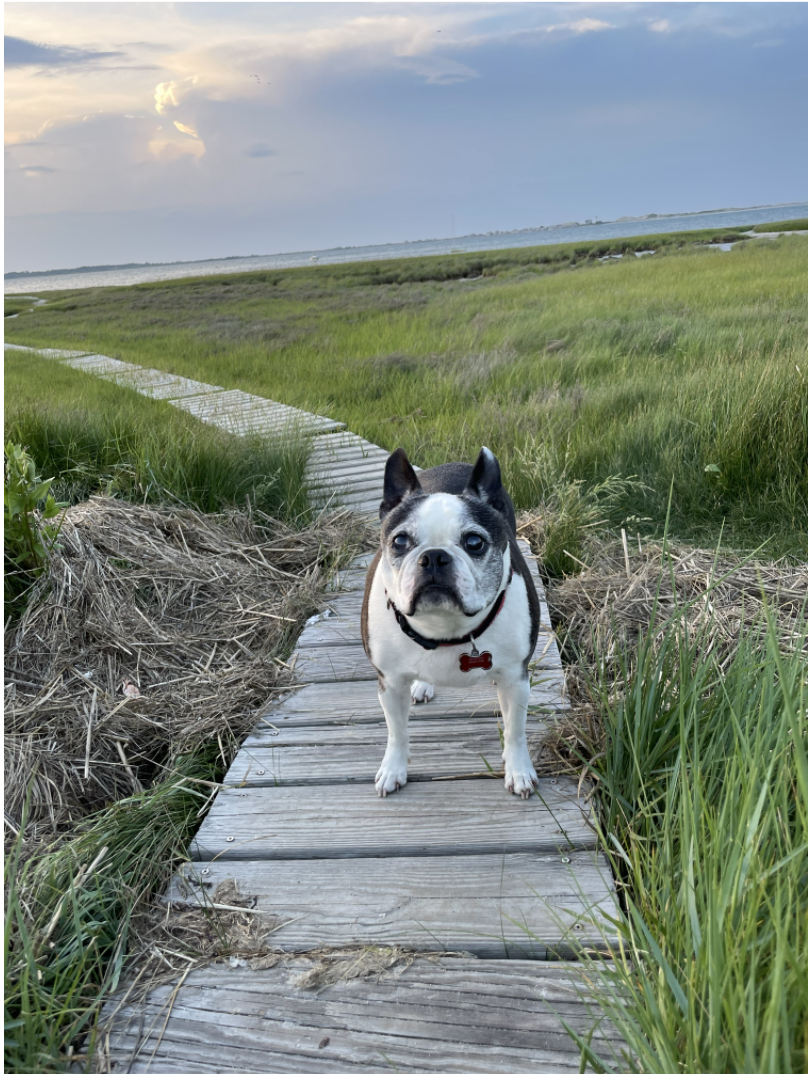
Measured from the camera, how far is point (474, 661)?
228cm

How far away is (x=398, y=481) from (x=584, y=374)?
690 centimetres

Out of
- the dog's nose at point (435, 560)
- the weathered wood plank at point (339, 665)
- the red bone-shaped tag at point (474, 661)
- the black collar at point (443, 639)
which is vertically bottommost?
the weathered wood plank at point (339, 665)

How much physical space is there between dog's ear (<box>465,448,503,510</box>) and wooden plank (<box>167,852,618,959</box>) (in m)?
1.20

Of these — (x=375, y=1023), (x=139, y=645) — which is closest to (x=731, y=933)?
(x=375, y=1023)

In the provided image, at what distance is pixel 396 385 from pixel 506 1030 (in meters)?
8.20

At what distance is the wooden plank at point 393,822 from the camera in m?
2.28

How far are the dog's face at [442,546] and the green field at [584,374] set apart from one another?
2.73 metres

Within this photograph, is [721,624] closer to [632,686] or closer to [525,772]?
[632,686]

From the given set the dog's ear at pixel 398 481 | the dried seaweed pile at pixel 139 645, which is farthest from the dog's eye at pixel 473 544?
the dried seaweed pile at pixel 139 645

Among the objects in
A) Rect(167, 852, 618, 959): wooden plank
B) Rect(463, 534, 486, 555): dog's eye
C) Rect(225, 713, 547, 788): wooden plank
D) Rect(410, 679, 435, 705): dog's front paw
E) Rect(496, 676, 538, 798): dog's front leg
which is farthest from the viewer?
Rect(410, 679, 435, 705): dog's front paw

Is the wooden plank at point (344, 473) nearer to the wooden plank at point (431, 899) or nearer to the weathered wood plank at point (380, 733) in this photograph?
the weathered wood plank at point (380, 733)

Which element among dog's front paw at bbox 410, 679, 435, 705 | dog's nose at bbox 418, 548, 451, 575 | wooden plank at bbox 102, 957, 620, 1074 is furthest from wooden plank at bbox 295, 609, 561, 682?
wooden plank at bbox 102, 957, 620, 1074

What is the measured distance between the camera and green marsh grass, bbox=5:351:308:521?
495 cm

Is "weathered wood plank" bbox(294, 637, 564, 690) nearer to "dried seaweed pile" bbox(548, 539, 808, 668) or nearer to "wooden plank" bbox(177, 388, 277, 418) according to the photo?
"dried seaweed pile" bbox(548, 539, 808, 668)
